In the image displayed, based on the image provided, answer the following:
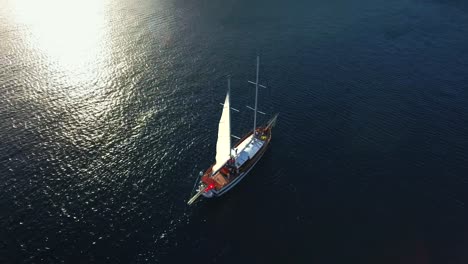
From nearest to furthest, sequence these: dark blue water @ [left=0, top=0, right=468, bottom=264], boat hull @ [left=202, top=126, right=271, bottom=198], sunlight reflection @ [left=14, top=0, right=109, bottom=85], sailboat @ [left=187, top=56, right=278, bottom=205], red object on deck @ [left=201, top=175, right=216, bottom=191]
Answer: dark blue water @ [left=0, top=0, right=468, bottom=264], red object on deck @ [left=201, top=175, right=216, bottom=191], boat hull @ [left=202, top=126, right=271, bottom=198], sailboat @ [left=187, top=56, right=278, bottom=205], sunlight reflection @ [left=14, top=0, right=109, bottom=85]

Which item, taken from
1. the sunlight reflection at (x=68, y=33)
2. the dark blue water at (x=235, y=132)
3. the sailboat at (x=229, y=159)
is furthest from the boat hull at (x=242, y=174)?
the sunlight reflection at (x=68, y=33)

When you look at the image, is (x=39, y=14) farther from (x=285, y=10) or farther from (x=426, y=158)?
(x=426, y=158)

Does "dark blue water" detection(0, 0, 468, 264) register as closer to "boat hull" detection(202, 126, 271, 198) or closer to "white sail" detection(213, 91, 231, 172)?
"boat hull" detection(202, 126, 271, 198)

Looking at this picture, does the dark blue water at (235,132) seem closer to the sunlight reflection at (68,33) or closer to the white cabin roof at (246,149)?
the sunlight reflection at (68,33)

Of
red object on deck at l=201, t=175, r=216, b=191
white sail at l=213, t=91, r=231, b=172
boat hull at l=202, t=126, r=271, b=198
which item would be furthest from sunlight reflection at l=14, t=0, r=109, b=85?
boat hull at l=202, t=126, r=271, b=198

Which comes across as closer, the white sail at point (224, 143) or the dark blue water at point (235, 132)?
the dark blue water at point (235, 132)

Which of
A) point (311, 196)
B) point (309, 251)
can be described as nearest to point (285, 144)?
point (311, 196)
